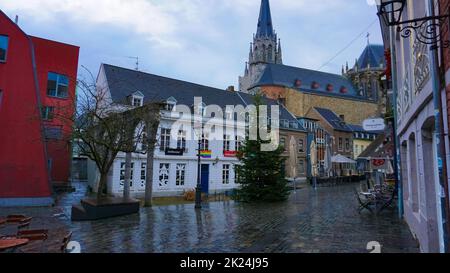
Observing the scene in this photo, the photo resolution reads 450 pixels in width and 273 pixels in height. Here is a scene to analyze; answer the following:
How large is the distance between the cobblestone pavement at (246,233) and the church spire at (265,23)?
82.8 meters

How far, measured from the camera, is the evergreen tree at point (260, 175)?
59.2 ft

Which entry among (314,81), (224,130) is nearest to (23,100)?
(224,130)

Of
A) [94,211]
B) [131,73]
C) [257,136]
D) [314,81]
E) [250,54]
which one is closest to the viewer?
[94,211]

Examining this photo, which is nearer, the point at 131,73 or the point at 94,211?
the point at 94,211

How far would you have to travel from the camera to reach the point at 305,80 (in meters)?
70.4

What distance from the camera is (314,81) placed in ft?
233

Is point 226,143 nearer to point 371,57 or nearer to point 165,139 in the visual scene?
point 165,139

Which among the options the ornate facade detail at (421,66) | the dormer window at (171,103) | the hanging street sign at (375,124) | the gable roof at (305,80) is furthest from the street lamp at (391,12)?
the gable roof at (305,80)

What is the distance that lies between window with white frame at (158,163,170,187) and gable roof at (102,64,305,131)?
5.62 meters

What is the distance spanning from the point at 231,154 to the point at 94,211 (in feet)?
67.3

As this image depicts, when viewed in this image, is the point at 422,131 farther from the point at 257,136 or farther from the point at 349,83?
the point at 349,83

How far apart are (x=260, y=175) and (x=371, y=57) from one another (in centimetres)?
7300

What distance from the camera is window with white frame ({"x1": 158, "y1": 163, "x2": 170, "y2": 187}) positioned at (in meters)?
27.0

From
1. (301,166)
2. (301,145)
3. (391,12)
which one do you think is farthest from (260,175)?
(301,145)
